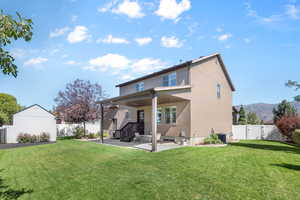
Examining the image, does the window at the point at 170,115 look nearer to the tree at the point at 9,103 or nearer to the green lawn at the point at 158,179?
the green lawn at the point at 158,179

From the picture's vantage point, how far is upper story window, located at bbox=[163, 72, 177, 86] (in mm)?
15123

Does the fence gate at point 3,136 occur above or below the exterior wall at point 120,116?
below

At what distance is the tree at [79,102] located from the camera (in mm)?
20891

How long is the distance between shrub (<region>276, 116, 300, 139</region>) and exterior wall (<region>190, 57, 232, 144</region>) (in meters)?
5.66

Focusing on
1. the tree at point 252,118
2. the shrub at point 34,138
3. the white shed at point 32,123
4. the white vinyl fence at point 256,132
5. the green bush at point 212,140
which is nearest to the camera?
the green bush at point 212,140

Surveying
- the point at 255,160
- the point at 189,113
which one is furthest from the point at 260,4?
the point at 255,160

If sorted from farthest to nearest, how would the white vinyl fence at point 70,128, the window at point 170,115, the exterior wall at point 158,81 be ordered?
the white vinyl fence at point 70,128, the window at point 170,115, the exterior wall at point 158,81

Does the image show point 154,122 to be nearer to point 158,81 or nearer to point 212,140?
point 212,140

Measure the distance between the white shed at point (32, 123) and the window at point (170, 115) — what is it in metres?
13.5

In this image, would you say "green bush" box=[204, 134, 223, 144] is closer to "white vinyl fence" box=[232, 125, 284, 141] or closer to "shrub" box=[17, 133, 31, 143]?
"white vinyl fence" box=[232, 125, 284, 141]

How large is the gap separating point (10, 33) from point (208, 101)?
14150 millimetres

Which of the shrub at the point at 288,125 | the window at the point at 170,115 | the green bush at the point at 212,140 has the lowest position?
the green bush at the point at 212,140

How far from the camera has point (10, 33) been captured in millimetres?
3062

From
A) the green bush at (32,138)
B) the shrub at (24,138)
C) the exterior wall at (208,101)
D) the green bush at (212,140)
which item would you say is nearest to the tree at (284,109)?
the exterior wall at (208,101)
